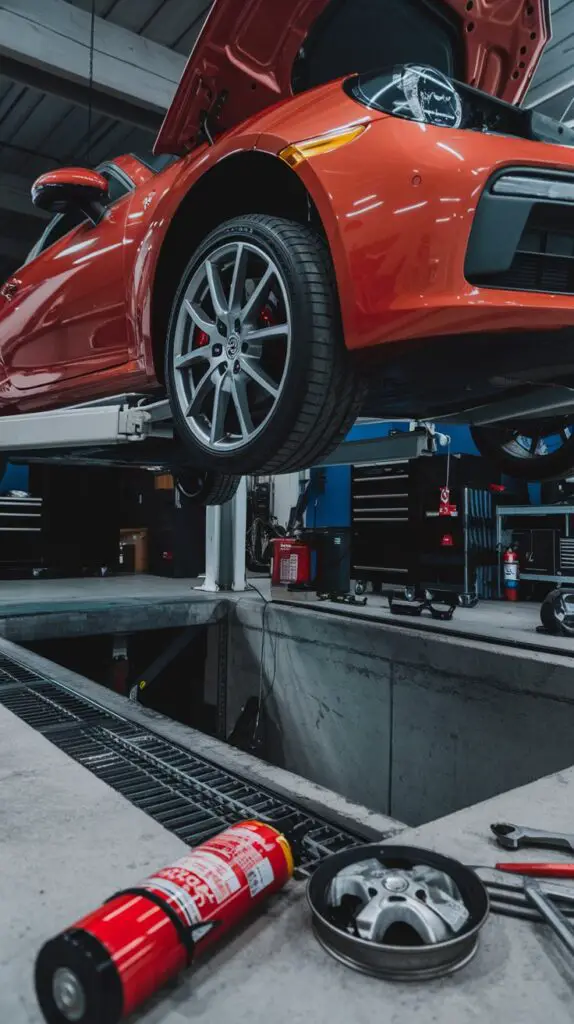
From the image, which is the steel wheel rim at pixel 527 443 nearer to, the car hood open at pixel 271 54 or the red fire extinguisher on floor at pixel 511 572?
the car hood open at pixel 271 54

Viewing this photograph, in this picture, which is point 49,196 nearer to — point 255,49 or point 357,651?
point 255,49

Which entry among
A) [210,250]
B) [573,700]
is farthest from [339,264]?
[573,700]

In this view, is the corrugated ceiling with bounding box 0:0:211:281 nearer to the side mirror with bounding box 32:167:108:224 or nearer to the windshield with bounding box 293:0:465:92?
the side mirror with bounding box 32:167:108:224

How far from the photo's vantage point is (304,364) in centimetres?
162

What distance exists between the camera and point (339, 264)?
5.15 ft

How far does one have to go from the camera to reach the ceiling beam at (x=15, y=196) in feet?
23.4

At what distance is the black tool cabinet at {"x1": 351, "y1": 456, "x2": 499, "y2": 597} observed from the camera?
559cm

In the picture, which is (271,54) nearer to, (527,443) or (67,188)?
(67,188)

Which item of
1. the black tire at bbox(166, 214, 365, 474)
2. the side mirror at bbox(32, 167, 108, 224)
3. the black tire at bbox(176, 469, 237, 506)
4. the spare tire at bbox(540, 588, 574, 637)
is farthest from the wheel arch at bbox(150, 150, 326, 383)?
the spare tire at bbox(540, 588, 574, 637)

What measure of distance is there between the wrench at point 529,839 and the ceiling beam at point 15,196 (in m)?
7.59

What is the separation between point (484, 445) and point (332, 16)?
6.80 ft

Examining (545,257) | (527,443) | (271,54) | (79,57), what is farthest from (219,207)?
(79,57)

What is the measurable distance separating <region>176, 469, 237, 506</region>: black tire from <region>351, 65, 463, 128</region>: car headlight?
5.87ft

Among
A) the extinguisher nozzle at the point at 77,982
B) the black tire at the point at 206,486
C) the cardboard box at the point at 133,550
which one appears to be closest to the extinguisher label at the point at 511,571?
the black tire at the point at 206,486
